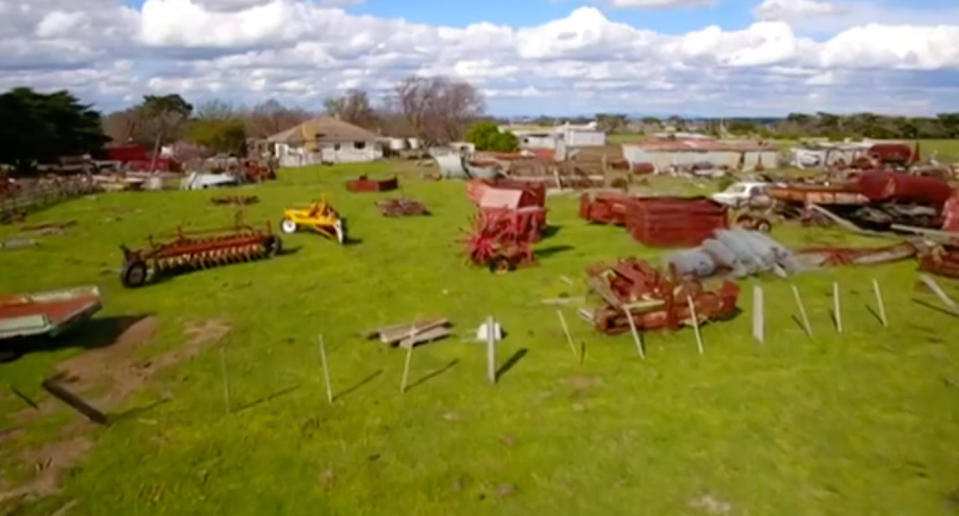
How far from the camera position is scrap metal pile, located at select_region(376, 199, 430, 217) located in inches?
1200

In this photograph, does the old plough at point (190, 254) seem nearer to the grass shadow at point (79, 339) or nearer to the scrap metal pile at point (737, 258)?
the grass shadow at point (79, 339)

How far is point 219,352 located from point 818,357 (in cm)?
989

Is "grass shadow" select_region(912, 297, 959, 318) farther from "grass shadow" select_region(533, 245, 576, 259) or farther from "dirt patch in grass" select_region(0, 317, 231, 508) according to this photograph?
"dirt patch in grass" select_region(0, 317, 231, 508)

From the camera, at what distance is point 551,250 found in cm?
2294

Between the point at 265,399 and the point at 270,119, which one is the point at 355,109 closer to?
the point at 270,119

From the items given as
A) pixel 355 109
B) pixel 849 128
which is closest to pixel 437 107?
pixel 355 109

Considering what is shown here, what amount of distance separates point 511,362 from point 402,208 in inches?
738

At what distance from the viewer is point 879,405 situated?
424 inches

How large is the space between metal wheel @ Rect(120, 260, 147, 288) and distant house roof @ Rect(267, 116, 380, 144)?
47.6 meters

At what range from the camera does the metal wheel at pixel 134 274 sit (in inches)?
722

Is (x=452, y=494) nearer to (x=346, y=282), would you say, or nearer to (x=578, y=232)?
(x=346, y=282)

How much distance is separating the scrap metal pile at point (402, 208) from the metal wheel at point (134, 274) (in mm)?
12743

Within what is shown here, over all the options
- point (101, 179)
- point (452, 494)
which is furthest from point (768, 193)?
→ point (101, 179)

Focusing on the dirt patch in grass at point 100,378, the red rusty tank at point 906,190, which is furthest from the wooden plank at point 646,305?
the red rusty tank at point 906,190
